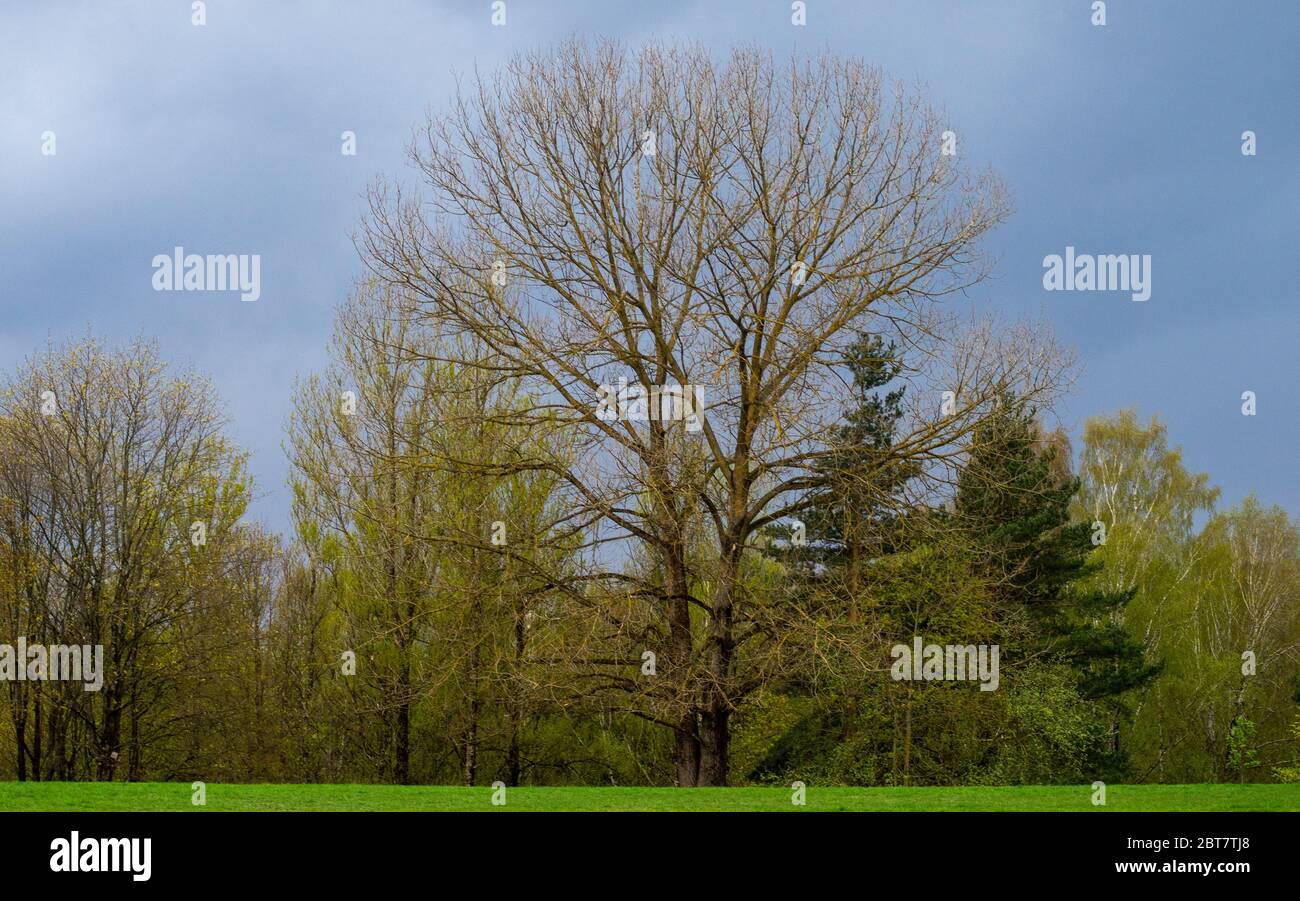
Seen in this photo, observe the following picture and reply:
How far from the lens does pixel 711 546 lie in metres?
21.2

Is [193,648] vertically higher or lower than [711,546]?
lower

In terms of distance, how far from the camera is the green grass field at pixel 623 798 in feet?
43.0

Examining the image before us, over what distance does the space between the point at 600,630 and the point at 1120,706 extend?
2086cm

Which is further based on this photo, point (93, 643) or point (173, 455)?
point (173, 455)

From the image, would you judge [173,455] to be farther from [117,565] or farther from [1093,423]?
[1093,423]

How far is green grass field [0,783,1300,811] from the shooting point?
13092 mm

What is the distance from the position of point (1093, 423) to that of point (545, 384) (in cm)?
2914

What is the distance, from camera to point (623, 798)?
14.5 meters
